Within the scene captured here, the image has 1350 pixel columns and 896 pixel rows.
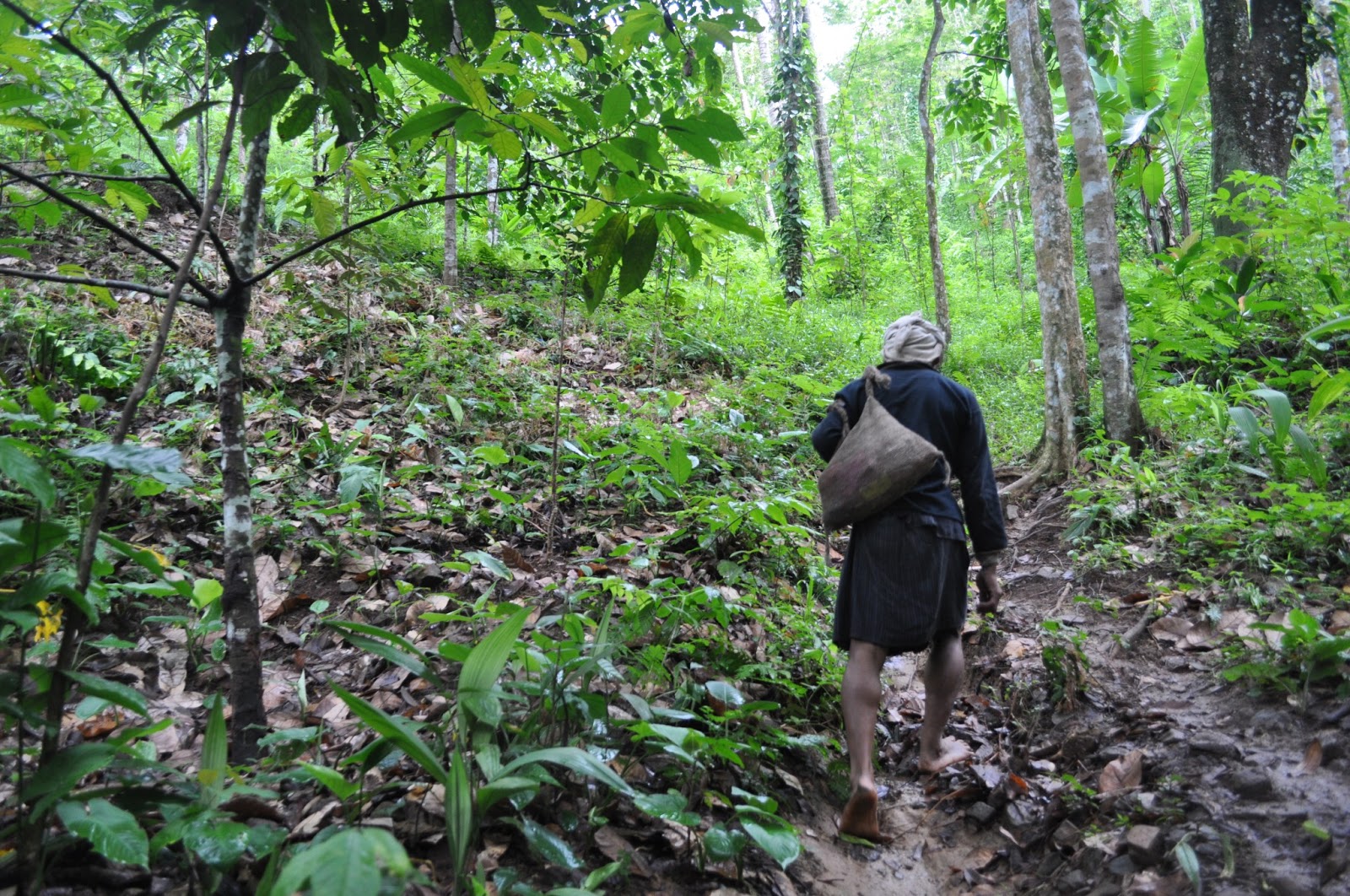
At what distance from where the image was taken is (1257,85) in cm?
750

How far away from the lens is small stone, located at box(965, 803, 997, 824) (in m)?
2.89

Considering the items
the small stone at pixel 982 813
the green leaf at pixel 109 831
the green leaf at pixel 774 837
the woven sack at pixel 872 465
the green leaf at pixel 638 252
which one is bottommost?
the small stone at pixel 982 813

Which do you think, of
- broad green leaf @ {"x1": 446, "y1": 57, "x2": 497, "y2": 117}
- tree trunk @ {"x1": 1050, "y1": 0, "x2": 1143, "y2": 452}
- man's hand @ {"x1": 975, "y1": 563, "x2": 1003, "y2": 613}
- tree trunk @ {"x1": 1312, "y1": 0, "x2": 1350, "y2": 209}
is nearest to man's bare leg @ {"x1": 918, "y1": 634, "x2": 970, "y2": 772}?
man's hand @ {"x1": 975, "y1": 563, "x2": 1003, "y2": 613}

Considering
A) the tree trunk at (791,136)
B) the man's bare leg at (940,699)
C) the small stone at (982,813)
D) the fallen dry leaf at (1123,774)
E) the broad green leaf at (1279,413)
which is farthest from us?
the tree trunk at (791,136)

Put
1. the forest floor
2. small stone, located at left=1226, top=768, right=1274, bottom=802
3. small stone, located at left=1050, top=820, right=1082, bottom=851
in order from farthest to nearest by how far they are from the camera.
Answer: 1. small stone, located at left=1050, top=820, right=1082, bottom=851
2. small stone, located at left=1226, top=768, right=1274, bottom=802
3. the forest floor

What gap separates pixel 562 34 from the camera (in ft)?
9.80

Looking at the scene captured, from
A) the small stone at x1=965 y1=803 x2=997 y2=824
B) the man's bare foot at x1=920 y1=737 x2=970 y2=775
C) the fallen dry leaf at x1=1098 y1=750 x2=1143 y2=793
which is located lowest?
the small stone at x1=965 y1=803 x2=997 y2=824

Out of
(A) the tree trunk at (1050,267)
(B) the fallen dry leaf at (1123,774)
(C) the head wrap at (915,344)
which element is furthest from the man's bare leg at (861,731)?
(A) the tree trunk at (1050,267)

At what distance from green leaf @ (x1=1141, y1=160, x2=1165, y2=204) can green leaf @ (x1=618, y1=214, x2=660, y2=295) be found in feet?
31.6

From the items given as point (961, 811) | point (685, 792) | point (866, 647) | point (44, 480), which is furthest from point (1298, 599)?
point (44, 480)

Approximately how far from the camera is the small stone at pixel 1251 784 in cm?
233

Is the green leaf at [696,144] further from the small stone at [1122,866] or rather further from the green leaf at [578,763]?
the small stone at [1122,866]

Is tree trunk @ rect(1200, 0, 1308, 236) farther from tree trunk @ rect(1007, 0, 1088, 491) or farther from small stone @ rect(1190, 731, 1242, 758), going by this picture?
small stone @ rect(1190, 731, 1242, 758)

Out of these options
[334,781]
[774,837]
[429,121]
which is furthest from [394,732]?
[429,121]
